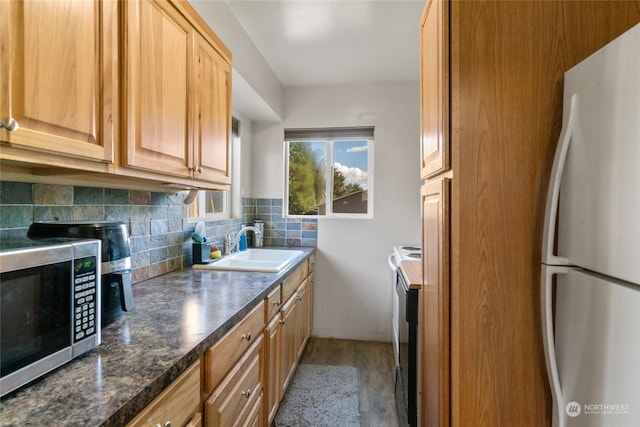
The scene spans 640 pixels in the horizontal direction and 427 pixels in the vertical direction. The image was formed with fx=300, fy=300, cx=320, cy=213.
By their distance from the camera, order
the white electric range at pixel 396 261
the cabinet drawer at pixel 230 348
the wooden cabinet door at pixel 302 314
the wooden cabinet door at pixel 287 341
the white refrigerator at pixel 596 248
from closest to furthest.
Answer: the white refrigerator at pixel 596 248 < the cabinet drawer at pixel 230 348 < the wooden cabinet door at pixel 287 341 < the white electric range at pixel 396 261 < the wooden cabinet door at pixel 302 314

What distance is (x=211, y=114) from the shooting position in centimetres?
156

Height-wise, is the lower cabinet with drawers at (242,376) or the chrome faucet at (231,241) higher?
the chrome faucet at (231,241)

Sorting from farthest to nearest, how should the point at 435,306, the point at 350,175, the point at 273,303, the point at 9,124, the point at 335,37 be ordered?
the point at 350,175 < the point at 335,37 < the point at 273,303 < the point at 435,306 < the point at 9,124

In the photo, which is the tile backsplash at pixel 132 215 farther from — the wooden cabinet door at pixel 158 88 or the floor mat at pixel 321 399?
the floor mat at pixel 321 399

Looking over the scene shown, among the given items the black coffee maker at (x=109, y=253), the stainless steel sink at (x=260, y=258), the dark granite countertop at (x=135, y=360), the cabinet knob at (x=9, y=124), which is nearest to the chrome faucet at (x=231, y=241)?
the stainless steel sink at (x=260, y=258)

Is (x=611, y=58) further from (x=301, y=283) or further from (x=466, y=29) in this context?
(x=301, y=283)

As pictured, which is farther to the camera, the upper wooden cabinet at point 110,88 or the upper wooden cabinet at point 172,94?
the upper wooden cabinet at point 172,94

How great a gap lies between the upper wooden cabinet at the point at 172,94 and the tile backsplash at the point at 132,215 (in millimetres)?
340

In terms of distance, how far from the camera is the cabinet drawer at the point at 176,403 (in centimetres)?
66

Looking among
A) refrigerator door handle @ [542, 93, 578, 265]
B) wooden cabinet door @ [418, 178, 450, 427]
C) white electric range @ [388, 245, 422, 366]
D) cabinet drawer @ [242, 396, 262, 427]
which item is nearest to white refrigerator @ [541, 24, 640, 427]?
refrigerator door handle @ [542, 93, 578, 265]

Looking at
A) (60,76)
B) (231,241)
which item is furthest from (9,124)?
(231,241)

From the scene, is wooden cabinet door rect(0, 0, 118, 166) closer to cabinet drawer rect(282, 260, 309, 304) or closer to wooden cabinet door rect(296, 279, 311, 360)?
cabinet drawer rect(282, 260, 309, 304)

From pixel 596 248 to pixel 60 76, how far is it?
4.72 feet

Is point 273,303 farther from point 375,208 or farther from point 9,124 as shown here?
point 375,208
